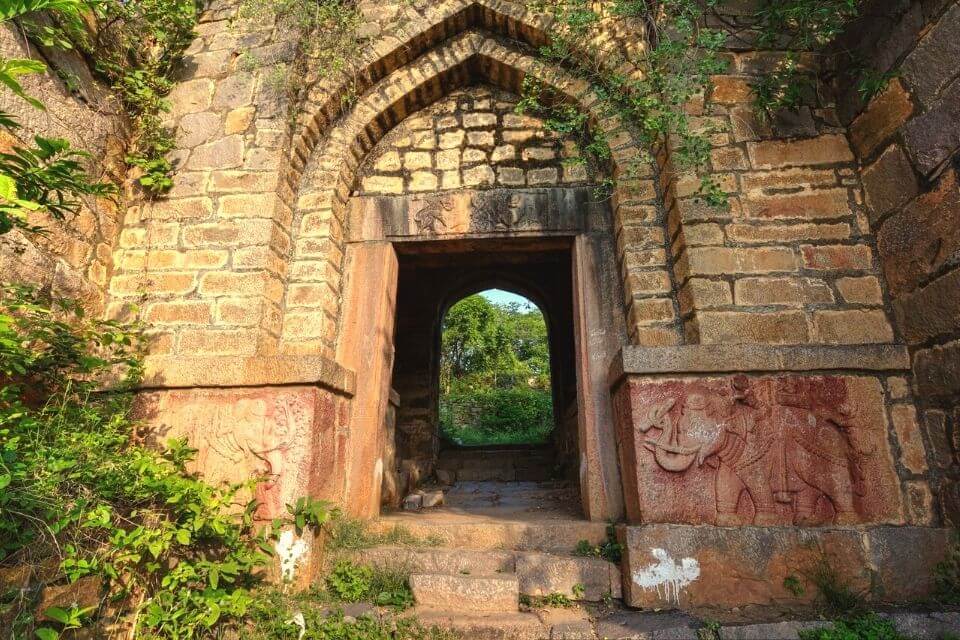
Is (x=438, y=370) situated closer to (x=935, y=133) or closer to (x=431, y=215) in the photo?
(x=431, y=215)

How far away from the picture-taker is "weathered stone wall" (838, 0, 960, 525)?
237 centimetres

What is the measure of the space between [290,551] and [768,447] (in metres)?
2.60

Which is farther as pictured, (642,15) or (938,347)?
(642,15)

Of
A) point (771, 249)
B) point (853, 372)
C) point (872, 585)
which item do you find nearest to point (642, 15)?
point (771, 249)

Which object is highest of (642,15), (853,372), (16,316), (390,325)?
(642,15)

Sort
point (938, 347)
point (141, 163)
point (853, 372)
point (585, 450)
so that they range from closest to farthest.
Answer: point (938, 347)
point (853, 372)
point (585, 450)
point (141, 163)

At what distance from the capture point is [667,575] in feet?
7.88

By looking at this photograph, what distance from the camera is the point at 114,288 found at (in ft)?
10.7

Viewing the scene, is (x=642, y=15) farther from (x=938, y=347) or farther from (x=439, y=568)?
(x=439, y=568)

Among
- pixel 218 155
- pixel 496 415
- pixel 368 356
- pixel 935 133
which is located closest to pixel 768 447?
pixel 935 133

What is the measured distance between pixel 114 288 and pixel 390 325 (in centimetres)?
185

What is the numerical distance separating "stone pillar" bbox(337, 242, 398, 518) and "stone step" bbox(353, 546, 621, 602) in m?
0.49

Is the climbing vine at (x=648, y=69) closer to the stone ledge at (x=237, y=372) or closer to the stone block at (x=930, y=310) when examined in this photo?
the stone block at (x=930, y=310)

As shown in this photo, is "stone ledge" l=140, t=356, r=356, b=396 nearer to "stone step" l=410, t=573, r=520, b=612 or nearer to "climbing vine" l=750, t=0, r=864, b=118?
"stone step" l=410, t=573, r=520, b=612
